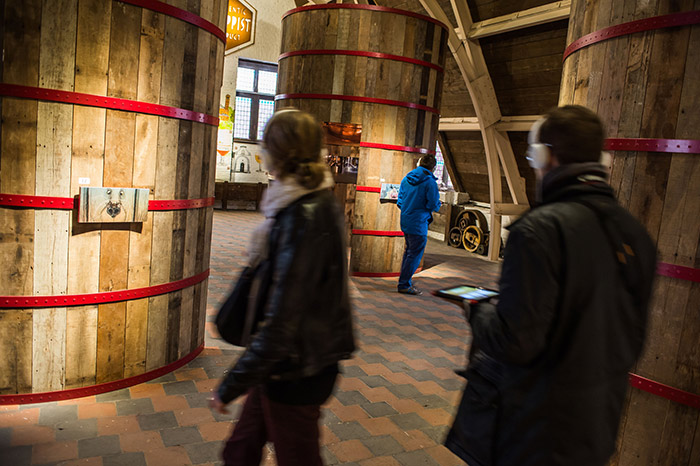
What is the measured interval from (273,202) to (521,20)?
7408mm

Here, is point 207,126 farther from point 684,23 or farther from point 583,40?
point 684,23

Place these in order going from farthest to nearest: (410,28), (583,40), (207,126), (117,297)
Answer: (410,28) → (207,126) → (117,297) → (583,40)

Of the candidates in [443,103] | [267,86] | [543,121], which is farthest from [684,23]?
[267,86]

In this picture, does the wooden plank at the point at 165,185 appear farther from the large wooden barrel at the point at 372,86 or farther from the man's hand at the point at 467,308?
the large wooden barrel at the point at 372,86

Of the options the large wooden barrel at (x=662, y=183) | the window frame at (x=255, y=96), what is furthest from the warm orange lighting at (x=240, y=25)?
the large wooden barrel at (x=662, y=183)

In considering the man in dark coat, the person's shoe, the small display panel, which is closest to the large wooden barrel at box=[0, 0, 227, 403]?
the small display panel

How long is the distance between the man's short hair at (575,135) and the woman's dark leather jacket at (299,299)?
0.73 metres

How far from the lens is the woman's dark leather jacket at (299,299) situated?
1658mm

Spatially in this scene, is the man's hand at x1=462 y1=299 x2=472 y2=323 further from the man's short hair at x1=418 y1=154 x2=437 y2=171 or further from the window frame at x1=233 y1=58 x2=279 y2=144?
the window frame at x1=233 y1=58 x2=279 y2=144

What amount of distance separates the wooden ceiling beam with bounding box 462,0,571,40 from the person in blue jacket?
9.40ft

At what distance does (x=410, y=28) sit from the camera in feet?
23.4

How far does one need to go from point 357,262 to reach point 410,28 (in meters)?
3.27

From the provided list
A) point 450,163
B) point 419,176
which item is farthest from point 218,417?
point 450,163

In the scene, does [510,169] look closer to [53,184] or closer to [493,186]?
[493,186]
